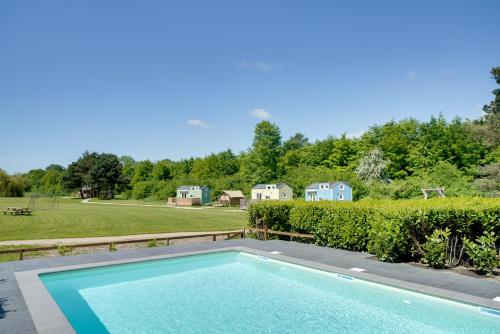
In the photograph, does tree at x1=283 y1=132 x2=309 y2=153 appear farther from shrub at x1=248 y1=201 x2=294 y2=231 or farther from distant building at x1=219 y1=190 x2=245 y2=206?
shrub at x1=248 y1=201 x2=294 y2=231

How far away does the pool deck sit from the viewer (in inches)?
230

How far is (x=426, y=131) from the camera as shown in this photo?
50.3 meters

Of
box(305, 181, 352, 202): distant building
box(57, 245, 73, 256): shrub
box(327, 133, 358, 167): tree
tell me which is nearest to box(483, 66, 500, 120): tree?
box(305, 181, 352, 202): distant building

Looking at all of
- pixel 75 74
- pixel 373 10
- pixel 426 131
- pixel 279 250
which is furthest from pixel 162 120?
pixel 426 131

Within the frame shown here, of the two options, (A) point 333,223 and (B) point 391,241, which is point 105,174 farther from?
(B) point 391,241

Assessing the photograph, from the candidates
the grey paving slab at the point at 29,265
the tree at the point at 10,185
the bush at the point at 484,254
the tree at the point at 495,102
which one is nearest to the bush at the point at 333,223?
the bush at the point at 484,254

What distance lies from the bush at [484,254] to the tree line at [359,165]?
60.0 ft

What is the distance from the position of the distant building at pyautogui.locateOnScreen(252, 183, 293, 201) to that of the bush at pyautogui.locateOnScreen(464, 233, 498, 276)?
4052 centimetres

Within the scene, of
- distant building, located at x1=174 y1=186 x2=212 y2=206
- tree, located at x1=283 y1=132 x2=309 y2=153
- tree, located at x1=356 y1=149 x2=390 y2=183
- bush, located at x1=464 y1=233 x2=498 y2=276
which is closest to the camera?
bush, located at x1=464 y1=233 x2=498 y2=276

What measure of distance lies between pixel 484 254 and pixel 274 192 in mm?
41884

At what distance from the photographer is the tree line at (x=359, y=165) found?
35.5 m

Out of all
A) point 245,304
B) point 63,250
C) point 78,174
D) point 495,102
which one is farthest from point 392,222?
point 78,174

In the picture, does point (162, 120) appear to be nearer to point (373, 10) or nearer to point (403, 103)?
point (403, 103)

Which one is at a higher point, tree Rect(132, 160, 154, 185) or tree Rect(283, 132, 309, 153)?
tree Rect(283, 132, 309, 153)
